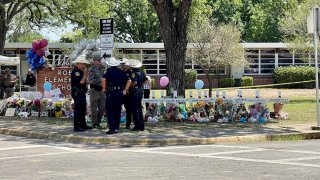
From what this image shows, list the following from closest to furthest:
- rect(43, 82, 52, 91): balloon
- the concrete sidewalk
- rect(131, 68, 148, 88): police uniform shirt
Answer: the concrete sidewalk → rect(131, 68, 148, 88): police uniform shirt → rect(43, 82, 52, 91): balloon

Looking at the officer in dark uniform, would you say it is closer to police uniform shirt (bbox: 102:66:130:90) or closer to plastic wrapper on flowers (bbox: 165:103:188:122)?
police uniform shirt (bbox: 102:66:130:90)

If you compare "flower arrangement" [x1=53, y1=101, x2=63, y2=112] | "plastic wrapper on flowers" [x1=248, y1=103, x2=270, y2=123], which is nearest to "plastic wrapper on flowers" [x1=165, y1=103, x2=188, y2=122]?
"plastic wrapper on flowers" [x1=248, y1=103, x2=270, y2=123]

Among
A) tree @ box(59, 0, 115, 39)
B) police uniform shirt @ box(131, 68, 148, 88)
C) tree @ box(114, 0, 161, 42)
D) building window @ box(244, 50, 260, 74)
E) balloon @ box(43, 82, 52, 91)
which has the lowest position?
balloon @ box(43, 82, 52, 91)

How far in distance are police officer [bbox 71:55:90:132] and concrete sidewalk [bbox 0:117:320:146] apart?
0.99ft

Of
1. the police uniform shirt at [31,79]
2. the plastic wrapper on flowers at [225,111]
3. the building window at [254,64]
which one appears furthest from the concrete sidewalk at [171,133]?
the building window at [254,64]

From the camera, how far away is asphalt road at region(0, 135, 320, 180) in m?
8.45

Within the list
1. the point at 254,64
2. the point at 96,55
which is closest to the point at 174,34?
the point at 96,55

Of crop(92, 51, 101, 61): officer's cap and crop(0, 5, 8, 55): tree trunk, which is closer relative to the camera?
crop(92, 51, 101, 61): officer's cap

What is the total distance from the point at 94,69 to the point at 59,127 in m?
1.85

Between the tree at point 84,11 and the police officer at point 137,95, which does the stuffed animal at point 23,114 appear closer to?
the police officer at point 137,95

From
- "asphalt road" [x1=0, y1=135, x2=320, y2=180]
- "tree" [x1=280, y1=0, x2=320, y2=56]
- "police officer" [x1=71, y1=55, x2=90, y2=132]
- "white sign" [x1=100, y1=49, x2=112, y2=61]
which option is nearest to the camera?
"asphalt road" [x1=0, y1=135, x2=320, y2=180]

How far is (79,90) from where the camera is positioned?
14648 millimetres

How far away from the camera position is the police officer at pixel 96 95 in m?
15.1

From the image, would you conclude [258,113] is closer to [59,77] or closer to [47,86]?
[47,86]
